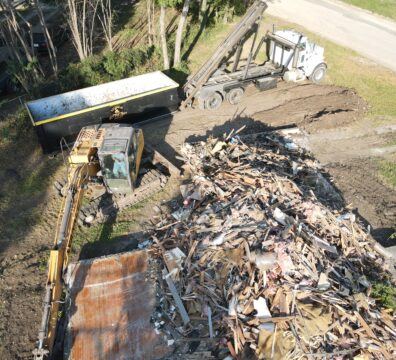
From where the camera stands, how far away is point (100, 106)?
49.7ft

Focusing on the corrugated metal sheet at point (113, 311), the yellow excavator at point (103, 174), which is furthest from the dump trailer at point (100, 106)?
the corrugated metal sheet at point (113, 311)

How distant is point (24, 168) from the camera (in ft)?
49.3

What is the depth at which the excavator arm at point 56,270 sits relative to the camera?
8.05 m

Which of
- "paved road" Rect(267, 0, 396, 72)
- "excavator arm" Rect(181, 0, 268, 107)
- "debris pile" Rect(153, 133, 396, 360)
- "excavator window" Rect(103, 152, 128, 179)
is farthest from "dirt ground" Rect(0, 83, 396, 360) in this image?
"paved road" Rect(267, 0, 396, 72)

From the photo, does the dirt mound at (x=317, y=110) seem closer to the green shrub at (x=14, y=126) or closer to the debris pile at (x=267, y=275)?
the debris pile at (x=267, y=275)

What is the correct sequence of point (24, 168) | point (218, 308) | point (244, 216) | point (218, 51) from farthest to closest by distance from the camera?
point (218, 51) < point (24, 168) < point (244, 216) < point (218, 308)

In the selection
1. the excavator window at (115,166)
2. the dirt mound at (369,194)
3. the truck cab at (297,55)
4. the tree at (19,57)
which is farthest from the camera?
the truck cab at (297,55)

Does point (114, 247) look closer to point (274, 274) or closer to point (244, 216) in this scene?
point (244, 216)

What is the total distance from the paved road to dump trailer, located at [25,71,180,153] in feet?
44.7

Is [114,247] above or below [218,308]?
below

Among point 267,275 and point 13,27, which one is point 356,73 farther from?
point 13,27

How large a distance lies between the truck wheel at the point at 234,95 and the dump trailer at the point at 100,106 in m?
2.58

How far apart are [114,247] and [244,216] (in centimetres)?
423

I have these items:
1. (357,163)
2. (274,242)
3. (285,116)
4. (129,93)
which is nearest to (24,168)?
(129,93)
